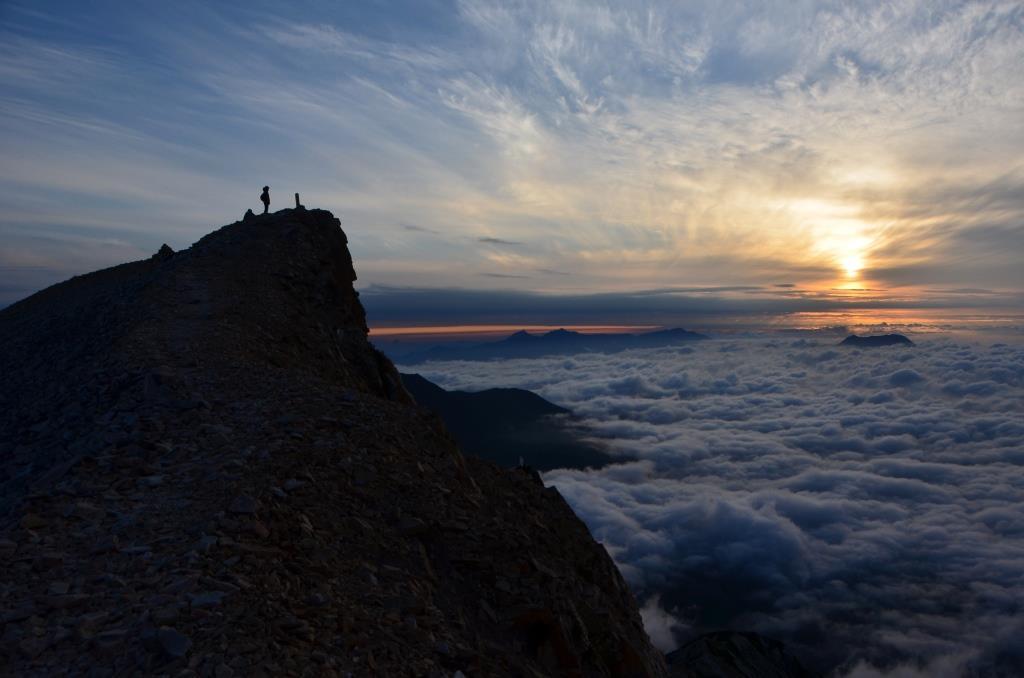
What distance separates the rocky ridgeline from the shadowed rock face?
66692mm

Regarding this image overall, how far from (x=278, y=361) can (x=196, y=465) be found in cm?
1034

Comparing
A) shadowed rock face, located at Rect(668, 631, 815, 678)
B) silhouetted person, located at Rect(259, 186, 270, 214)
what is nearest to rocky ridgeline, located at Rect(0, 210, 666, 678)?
silhouetted person, located at Rect(259, 186, 270, 214)

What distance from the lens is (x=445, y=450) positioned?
55.3 feet

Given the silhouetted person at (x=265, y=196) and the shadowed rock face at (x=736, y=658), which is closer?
the silhouetted person at (x=265, y=196)

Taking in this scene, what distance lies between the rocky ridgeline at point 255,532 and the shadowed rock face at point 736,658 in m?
66.7

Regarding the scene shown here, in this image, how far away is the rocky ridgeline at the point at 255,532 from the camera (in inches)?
288

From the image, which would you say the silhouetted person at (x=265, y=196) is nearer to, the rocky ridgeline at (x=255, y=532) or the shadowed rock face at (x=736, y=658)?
the rocky ridgeline at (x=255, y=532)

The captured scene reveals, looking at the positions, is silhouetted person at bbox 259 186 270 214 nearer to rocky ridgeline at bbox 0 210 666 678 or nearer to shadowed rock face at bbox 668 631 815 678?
rocky ridgeline at bbox 0 210 666 678

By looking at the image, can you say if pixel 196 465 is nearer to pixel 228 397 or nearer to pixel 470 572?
pixel 228 397

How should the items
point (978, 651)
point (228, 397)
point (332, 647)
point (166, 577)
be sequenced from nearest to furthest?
point (332, 647)
point (166, 577)
point (228, 397)
point (978, 651)

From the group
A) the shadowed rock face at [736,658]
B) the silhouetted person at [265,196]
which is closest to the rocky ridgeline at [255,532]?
the silhouetted person at [265,196]

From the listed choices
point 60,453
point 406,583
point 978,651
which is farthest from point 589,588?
point 978,651

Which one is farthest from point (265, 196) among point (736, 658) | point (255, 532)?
point (736, 658)

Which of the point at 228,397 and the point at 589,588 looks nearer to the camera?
the point at 228,397
